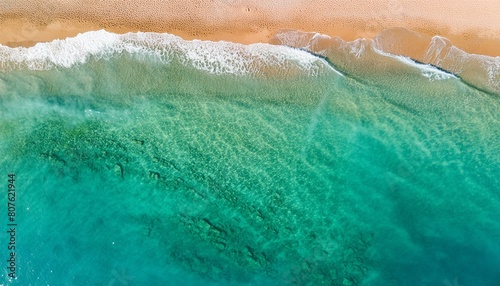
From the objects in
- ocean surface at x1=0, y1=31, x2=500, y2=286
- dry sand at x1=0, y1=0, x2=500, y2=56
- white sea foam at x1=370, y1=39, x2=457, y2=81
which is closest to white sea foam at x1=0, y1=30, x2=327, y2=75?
ocean surface at x1=0, y1=31, x2=500, y2=286

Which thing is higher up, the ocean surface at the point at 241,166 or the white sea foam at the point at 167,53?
the white sea foam at the point at 167,53

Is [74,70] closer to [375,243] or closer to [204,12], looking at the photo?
[204,12]

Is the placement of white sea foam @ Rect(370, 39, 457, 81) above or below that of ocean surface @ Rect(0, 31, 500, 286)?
above

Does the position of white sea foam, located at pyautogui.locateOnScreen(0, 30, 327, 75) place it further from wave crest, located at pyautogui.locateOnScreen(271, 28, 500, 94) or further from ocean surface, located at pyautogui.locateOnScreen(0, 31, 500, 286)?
wave crest, located at pyautogui.locateOnScreen(271, 28, 500, 94)

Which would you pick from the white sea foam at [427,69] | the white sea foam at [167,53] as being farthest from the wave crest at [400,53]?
the white sea foam at [167,53]

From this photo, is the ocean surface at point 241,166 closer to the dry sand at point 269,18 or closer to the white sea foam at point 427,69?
the white sea foam at point 427,69
